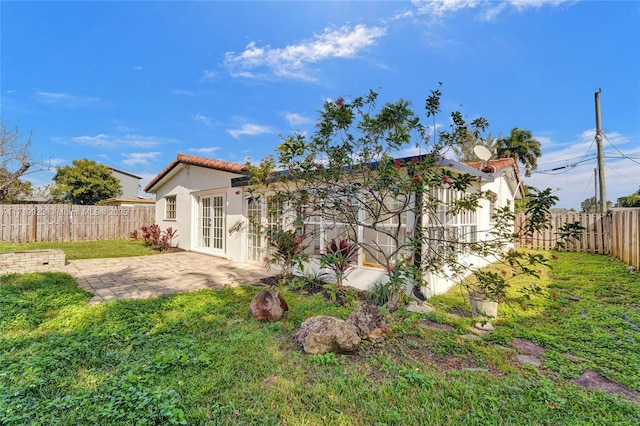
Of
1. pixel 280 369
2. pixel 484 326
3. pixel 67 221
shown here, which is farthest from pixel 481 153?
pixel 67 221

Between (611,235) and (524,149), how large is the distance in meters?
17.4

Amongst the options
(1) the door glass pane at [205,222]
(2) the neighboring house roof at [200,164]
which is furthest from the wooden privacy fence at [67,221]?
(1) the door glass pane at [205,222]

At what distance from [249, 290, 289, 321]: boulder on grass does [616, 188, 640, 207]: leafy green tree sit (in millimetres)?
27463

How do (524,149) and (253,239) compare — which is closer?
(253,239)

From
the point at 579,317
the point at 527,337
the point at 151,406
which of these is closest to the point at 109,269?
the point at 151,406

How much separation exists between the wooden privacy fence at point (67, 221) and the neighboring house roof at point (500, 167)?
1831 centimetres

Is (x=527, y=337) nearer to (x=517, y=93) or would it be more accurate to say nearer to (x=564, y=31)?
(x=564, y=31)

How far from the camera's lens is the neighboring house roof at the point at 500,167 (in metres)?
9.17

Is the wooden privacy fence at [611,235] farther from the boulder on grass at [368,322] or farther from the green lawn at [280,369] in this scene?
the boulder on grass at [368,322]

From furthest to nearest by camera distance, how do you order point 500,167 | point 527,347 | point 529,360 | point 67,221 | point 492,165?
point 67,221 < point 500,167 < point 492,165 < point 527,347 < point 529,360

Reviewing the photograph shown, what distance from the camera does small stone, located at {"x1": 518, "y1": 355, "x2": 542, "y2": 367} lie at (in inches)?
137

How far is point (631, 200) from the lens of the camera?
22.2m

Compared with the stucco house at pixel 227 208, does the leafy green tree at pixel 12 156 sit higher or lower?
higher

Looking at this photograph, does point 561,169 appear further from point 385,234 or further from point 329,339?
point 329,339
